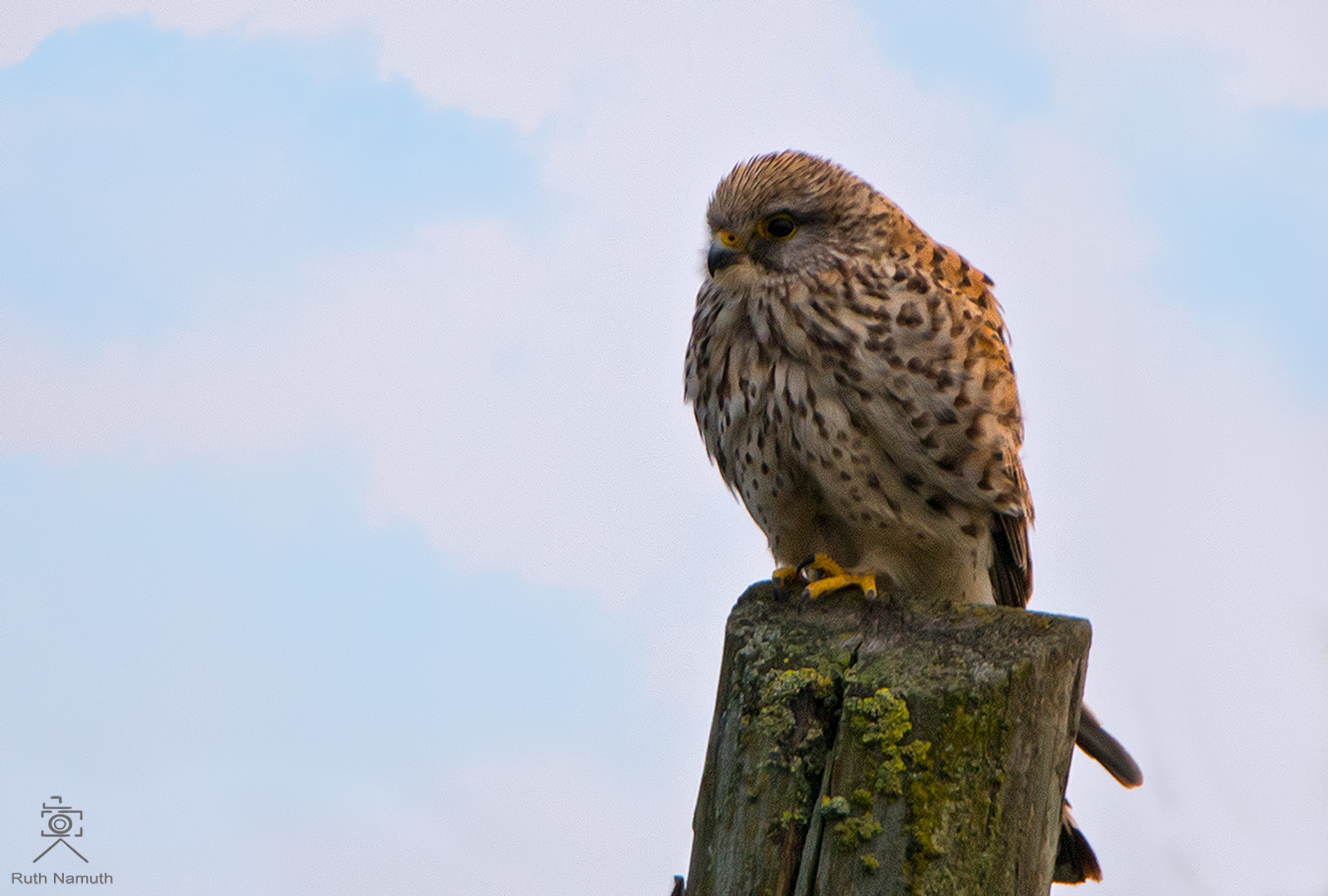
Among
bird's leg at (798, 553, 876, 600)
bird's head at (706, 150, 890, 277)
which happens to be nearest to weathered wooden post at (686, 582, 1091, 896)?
bird's leg at (798, 553, 876, 600)

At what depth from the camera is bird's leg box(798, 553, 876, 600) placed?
115 inches

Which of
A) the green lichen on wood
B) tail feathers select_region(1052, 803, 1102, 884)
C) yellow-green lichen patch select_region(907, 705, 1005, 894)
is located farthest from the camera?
tail feathers select_region(1052, 803, 1102, 884)

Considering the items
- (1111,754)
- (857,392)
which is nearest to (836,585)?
(857,392)

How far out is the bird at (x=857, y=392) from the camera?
3.41m

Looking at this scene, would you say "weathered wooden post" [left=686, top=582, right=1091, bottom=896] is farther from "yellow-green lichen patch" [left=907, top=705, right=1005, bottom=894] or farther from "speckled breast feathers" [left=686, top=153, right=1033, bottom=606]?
"speckled breast feathers" [left=686, top=153, right=1033, bottom=606]

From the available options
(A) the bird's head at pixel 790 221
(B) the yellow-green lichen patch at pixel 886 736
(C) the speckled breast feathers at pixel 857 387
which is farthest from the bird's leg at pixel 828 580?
(A) the bird's head at pixel 790 221

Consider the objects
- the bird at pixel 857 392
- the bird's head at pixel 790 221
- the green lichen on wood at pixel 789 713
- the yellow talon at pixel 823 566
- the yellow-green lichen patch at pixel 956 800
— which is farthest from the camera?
the bird's head at pixel 790 221

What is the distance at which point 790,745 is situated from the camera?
2.33m

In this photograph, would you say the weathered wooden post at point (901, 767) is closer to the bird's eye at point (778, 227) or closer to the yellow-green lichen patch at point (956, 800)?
the yellow-green lichen patch at point (956, 800)

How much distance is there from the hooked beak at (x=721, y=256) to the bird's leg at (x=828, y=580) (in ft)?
3.10

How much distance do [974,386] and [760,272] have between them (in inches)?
27.2

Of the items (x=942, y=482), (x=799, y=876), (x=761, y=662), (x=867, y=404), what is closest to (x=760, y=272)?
(x=867, y=404)

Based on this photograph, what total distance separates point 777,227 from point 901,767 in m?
1.93

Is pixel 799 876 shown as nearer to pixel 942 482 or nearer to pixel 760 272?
pixel 942 482
